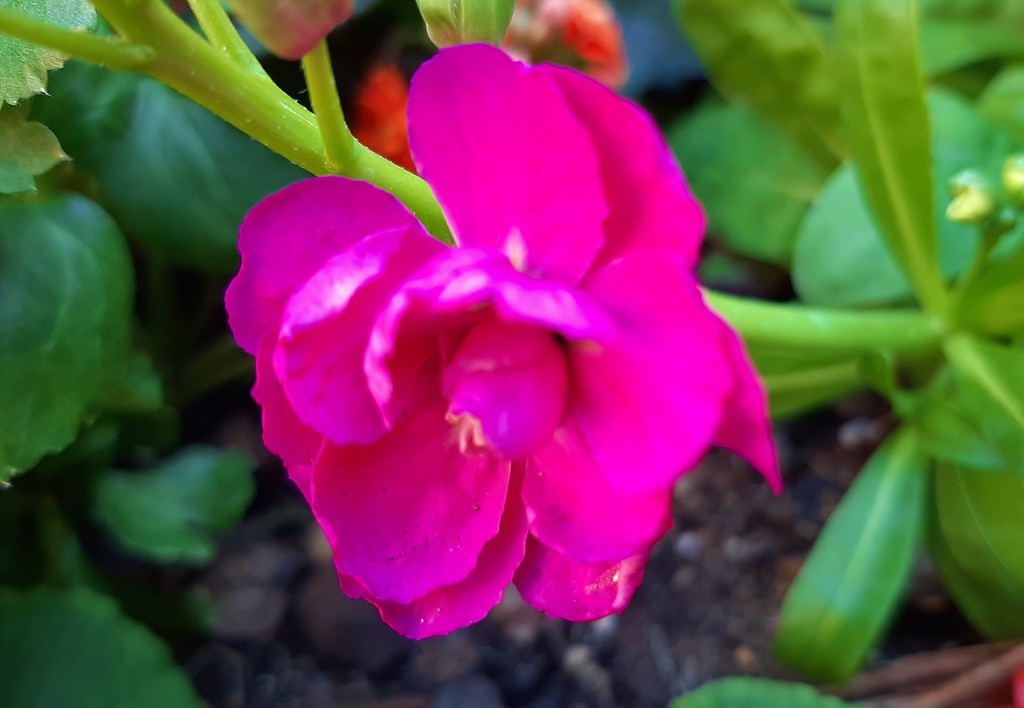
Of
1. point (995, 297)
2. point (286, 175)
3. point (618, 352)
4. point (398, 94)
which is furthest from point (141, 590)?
point (995, 297)

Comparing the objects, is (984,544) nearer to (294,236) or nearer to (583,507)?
(583,507)

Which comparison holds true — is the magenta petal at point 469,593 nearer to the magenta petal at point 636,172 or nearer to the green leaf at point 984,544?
the magenta petal at point 636,172

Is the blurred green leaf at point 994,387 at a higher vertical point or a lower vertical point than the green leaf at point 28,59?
lower

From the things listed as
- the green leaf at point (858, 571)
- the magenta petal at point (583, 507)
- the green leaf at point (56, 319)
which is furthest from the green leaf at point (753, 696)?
the green leaf at point (56, 319)

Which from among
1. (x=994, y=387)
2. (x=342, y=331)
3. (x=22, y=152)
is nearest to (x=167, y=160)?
(x=22, y=152)

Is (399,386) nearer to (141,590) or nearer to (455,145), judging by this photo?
(455,145)

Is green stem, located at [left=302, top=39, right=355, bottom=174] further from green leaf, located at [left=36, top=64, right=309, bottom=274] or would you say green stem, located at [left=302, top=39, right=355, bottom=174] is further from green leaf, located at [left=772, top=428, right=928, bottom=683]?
green leaf, located at [left=772, top=428, right=928, bottom=683]
